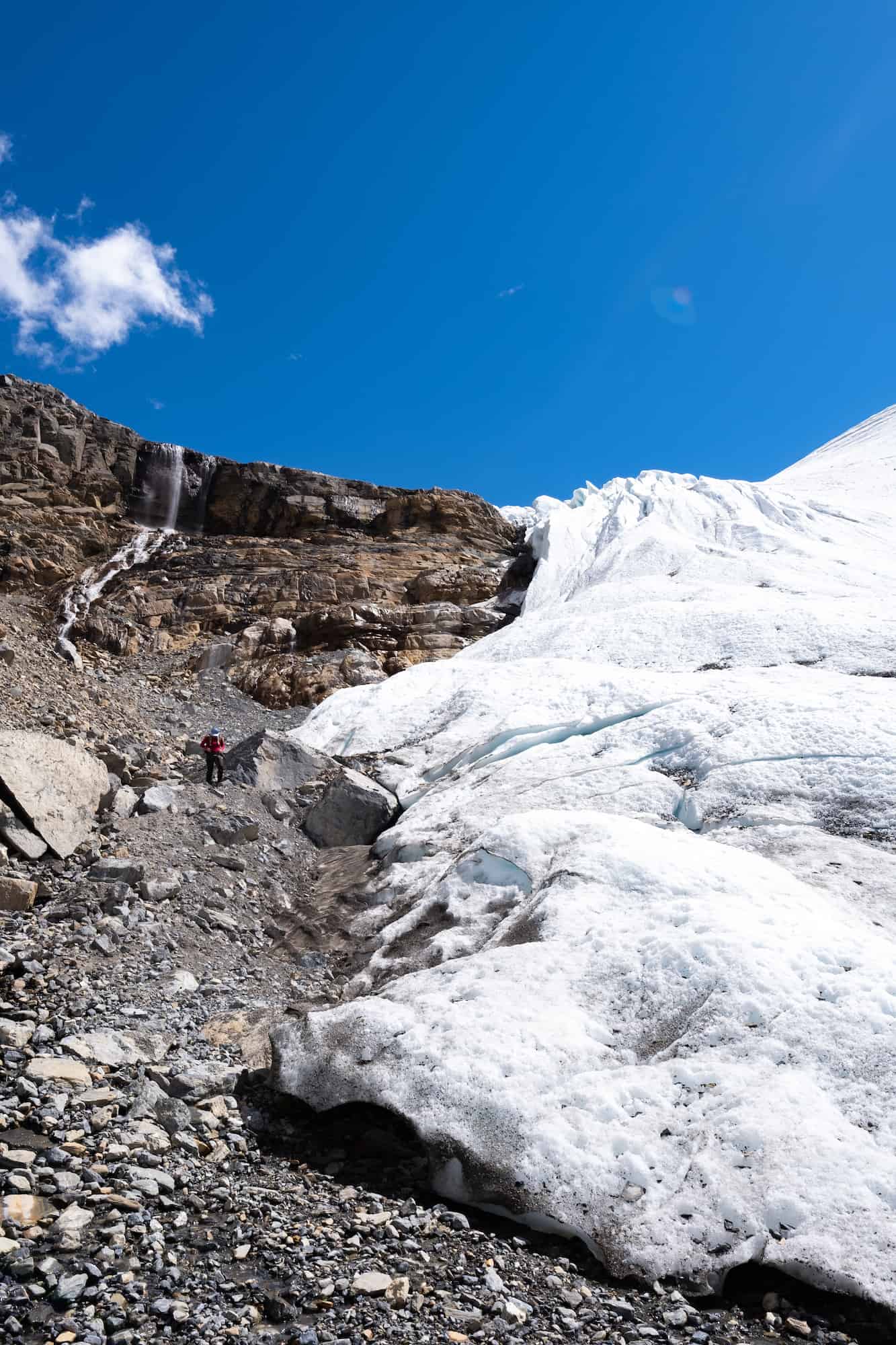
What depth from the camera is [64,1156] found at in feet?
20.6

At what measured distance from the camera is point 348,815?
17250 mm

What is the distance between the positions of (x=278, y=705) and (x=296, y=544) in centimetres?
1815

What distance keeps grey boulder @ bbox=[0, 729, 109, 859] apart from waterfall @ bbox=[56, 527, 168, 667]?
2025cm

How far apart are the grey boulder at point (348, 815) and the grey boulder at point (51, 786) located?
16.5 feet

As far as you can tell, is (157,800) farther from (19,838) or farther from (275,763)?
(275,763)

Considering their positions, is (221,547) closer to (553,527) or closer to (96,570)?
(96,570)

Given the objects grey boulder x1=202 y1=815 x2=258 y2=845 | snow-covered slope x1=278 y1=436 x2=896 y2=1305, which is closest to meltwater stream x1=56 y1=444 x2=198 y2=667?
grey boulder x1=202 y1=815 x2=258 y2=845

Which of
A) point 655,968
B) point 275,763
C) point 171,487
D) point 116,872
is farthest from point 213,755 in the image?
point 171,487

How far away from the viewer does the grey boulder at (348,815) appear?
17000mm

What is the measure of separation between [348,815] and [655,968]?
9553mm

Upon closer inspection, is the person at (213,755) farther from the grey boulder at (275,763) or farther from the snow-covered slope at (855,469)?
the snow-covered slope at (855,469)

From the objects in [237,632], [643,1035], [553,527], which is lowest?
[643,1035]

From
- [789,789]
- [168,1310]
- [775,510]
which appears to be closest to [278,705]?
[789,789]

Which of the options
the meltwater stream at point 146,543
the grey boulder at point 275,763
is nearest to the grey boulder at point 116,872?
the grey boulder at point 275,763
